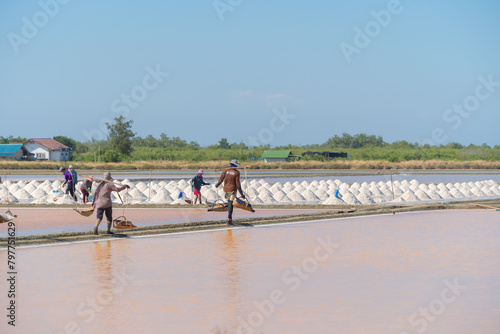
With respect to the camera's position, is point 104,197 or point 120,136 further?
point 120,136

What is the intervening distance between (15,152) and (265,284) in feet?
297

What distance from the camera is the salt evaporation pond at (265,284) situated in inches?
293

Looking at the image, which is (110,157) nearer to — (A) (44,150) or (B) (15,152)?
(A) (44,150)

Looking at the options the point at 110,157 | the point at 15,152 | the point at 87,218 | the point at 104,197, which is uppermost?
the point at 15,152

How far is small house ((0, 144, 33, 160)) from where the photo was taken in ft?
304

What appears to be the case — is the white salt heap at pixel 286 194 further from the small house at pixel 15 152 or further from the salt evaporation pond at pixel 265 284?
the small house at pixel 15 152

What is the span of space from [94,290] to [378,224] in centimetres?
1037

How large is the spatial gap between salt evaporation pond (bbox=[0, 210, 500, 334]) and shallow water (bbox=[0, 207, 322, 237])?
10.6ft

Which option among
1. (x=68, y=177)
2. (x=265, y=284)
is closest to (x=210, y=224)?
(x=265, y=284)

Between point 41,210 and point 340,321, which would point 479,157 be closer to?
point 41,210

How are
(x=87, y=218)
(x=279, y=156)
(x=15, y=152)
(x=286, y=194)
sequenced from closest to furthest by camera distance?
(x=87, y=218) → (x=286, y=194) → (x=15, y=152) → (x=279, y=156)

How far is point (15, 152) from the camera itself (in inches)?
3686

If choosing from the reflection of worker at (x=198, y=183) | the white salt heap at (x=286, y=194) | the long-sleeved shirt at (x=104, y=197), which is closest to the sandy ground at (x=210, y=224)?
the long-sleeved shirt at (x=104, y=197)

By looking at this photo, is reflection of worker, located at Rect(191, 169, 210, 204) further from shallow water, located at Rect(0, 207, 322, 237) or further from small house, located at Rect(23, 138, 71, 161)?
small house, located at Rect(23, 138, 71, 161)
